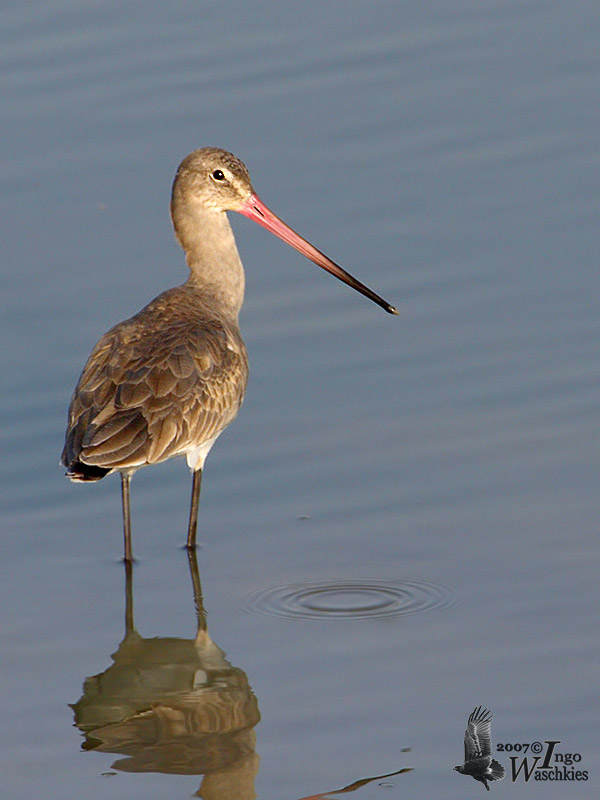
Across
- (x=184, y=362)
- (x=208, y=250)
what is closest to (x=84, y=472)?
(x=184, y=362)

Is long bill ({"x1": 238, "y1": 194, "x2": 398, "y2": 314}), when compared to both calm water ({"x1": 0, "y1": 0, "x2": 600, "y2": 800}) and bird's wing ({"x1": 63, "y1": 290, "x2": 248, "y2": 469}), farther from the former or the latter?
bird's wing ({"x1": 63, "y1": 290, "x2": 248, "y2": 469})

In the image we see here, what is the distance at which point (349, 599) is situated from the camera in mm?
7078

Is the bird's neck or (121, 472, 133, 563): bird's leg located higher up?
the bird's neck

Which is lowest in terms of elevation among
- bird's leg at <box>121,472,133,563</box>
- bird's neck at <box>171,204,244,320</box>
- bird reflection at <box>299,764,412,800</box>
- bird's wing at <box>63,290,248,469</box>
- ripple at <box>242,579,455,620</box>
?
bird reflection at <box>299,764,412,800</box>

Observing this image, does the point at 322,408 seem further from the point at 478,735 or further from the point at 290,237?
the point at 478,735

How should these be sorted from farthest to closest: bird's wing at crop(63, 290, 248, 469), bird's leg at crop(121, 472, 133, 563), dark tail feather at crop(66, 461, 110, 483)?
1. bird's leg at crop(121, 472, 133, 563)
2. bird's wing at crop(63, 290, 248, 469)
3. dark tail feather at crop(66, 461, 110, 483)

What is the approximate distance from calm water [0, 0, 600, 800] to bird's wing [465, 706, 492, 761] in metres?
0.07

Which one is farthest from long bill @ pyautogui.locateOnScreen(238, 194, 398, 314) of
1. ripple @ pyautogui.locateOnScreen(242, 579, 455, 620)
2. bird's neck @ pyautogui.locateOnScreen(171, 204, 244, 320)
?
ripple @ pyautogui.locateOnScreen(242, 579, 455, 620)

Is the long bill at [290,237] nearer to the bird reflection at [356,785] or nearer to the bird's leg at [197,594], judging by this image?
the bird's leg at [197,594]

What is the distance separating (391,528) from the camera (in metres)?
7.66

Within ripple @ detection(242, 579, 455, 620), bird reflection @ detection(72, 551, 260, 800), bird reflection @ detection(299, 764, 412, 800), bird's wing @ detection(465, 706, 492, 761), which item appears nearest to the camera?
bird reflection @ detection(299, 764, 412, 800)

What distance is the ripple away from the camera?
6961 mm

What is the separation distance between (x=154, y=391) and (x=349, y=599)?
134 centimetres

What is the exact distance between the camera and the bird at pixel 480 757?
5762 mm
